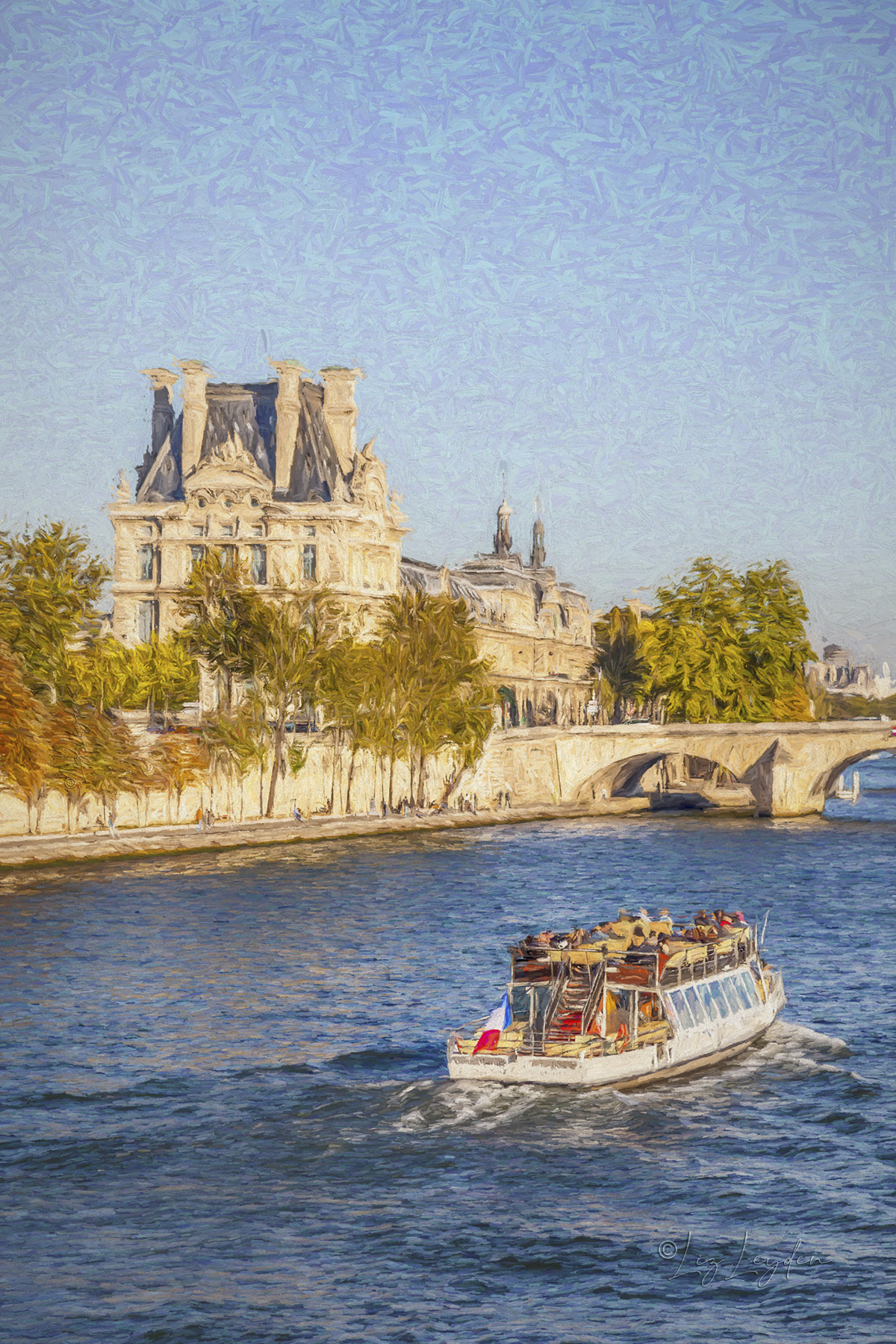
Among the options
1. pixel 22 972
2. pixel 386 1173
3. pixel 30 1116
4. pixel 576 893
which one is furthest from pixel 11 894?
pixel 386 1173

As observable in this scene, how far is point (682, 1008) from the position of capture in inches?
1391

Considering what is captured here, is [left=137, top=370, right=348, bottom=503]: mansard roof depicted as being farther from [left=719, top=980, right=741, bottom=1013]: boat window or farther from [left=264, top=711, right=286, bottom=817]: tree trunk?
[left=719, top=980, right=741, bottom=1013]: boat window

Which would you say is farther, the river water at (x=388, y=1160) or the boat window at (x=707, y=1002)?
the boat window at (x=707, y=1002)

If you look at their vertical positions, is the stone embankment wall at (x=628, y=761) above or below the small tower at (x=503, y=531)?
below

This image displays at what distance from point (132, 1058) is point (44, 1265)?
12.1 m

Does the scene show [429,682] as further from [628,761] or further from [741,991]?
[741,991]

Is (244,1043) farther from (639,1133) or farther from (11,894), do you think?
(11,894)

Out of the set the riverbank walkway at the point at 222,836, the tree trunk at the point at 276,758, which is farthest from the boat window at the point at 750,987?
the tree trunk at the point at 276,758

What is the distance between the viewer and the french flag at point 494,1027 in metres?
32.9

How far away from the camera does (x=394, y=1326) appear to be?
22.8 metres

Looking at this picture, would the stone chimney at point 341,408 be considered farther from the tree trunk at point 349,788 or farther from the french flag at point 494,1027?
the french flag at point 494,1027

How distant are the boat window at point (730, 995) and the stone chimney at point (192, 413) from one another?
259 ft

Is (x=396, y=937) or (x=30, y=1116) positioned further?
(x=396, y=937)

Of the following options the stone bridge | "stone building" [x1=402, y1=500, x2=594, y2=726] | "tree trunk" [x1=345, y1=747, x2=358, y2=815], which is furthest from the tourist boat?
"stone building" [x1=402, y1=500, x2=594, y2=726]
